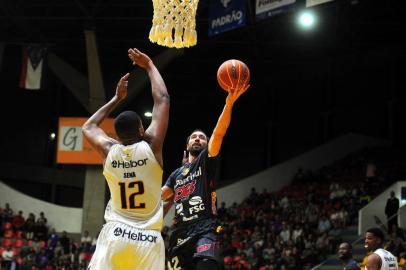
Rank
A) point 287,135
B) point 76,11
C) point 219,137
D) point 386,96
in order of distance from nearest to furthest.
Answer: point 219,137 → point 76,11 → point 386,96 → point 287,135

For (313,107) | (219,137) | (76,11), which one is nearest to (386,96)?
(313,107)

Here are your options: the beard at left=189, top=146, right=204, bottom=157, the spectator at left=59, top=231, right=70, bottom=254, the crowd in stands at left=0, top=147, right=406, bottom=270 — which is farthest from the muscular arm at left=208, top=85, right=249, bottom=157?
the spectator at left=59, top=231, right=70, bottom=254

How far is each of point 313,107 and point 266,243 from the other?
10943 millimetres

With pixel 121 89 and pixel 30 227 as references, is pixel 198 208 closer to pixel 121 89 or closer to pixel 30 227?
pixel 121 89

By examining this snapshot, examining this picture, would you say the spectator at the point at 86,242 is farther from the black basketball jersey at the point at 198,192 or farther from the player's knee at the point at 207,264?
the player's knee at the point at 207,264

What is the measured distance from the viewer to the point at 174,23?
841cm

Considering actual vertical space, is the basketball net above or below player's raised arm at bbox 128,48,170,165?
above

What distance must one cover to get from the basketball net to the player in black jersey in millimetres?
2170

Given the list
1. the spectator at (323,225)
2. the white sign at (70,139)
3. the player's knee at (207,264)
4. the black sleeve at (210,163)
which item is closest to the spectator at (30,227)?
the white sign at (70,139)

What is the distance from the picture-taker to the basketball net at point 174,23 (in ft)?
27.0

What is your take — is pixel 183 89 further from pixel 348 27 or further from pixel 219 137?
pixel 219 137

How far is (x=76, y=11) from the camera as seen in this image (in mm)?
23625

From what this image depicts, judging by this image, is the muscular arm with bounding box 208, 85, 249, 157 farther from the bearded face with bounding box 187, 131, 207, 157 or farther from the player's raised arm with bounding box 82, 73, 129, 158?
the player's raised arm with bounding box 82, 73, 129, 158

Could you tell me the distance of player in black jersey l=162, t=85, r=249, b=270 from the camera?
6094 mm
